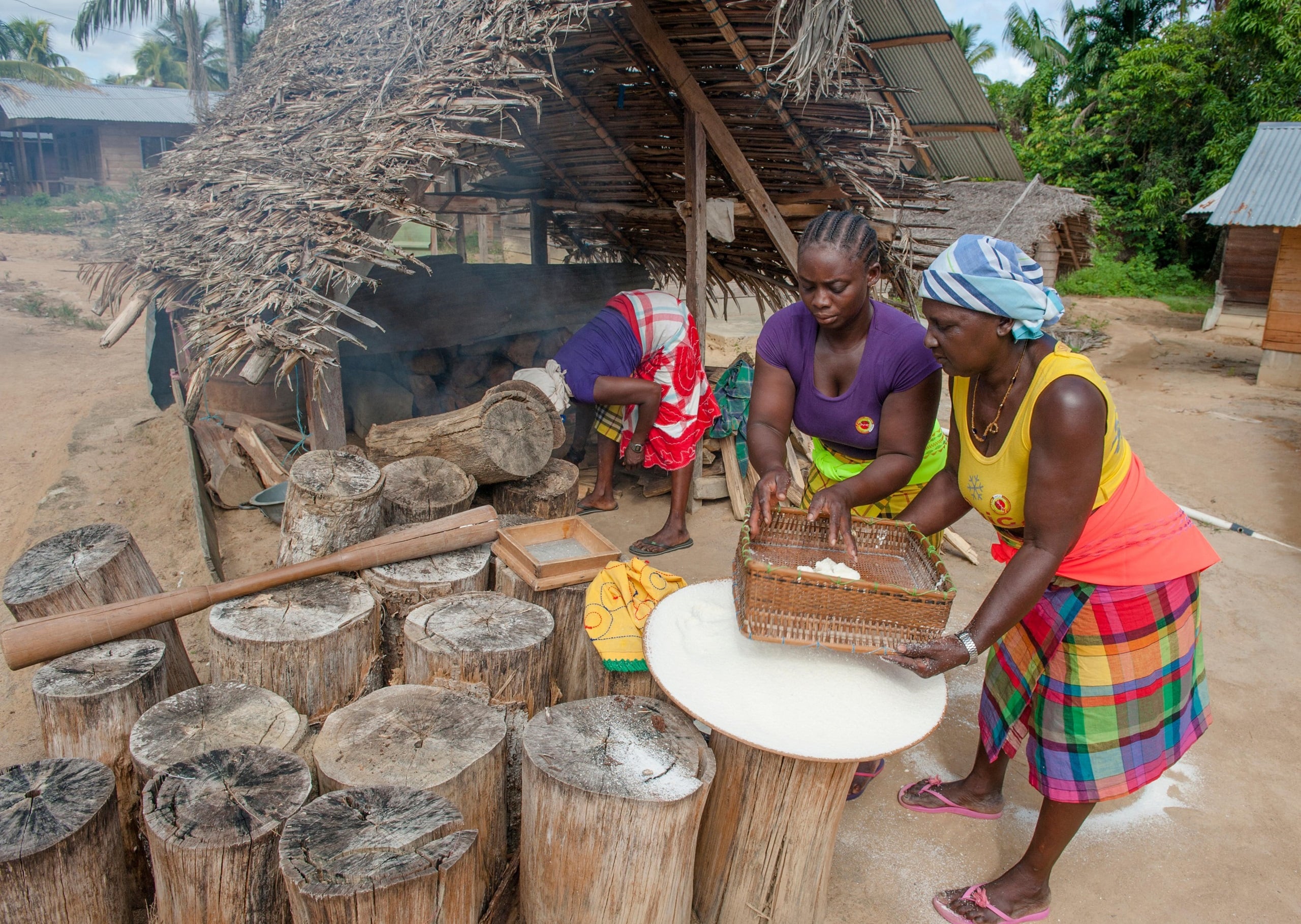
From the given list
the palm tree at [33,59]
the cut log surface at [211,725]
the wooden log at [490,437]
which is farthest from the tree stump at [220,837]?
the palm tree at [33,59]

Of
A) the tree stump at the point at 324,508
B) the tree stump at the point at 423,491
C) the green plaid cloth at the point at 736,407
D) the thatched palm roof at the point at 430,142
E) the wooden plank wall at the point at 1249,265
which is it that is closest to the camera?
the tree stump at the point at 324,508

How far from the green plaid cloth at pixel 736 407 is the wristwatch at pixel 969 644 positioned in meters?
3.68

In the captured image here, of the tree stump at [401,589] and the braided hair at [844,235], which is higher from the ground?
the braided hair at [844,235]

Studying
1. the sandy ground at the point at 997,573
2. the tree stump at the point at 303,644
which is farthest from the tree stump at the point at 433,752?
the sandy ground at the point at 997,573

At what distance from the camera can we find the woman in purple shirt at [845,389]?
217 cm

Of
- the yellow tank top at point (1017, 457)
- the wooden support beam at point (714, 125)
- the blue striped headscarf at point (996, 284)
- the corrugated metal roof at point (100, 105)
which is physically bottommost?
the yellow tank top at point (1017, 457)

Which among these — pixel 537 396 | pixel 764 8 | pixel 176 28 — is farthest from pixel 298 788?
pixel 176 28

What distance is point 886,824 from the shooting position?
8.55 feet

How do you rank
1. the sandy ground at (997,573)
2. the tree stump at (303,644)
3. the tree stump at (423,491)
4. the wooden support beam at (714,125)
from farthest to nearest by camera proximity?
the wooden support beam at (714,125), the tree stump at (423,491), the sandy ground at (997,573), the tree stump at (303,644)

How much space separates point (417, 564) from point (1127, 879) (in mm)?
2490

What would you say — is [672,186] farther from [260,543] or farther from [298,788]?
[298,788]

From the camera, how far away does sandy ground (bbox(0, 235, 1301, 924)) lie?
2.43 m

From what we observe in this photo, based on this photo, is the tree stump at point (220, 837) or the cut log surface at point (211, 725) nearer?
the tree stump at point (220, 837)

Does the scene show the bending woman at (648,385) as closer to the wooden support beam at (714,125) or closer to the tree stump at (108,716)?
the wooden support beam at (714,125)
